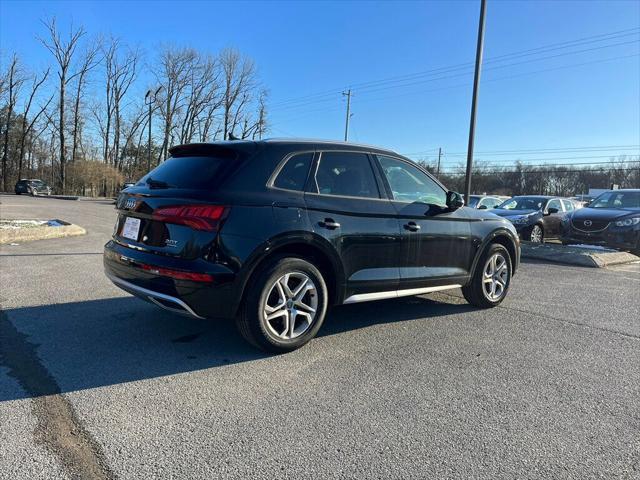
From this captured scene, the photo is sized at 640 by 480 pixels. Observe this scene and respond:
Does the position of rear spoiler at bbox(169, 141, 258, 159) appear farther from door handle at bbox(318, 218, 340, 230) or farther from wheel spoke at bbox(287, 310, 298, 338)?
wheel spoke at bbox(287, 310, 298, 338)

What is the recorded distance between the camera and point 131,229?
4121 millimetres

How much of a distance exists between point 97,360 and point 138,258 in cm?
83

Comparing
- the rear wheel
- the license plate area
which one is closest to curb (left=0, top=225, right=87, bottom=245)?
the license plate area

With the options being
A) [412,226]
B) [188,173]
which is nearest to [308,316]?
[412,226]

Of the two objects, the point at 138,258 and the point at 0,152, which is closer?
the point at 138,258

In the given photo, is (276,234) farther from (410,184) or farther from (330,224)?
(410,184)

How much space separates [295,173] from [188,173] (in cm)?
88

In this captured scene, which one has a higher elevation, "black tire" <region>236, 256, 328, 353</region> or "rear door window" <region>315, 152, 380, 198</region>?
"rear door window" <region>315, 152, 380, 198</region>

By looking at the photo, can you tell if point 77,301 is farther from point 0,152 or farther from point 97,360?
point 0,152

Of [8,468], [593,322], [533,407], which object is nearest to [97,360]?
[8,468]

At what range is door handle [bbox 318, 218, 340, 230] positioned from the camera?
4095 mm

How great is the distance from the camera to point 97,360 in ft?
12.2

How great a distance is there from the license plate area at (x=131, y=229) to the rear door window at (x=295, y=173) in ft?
→ 3.95

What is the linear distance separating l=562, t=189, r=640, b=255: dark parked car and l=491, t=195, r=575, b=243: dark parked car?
1210 millimetres
